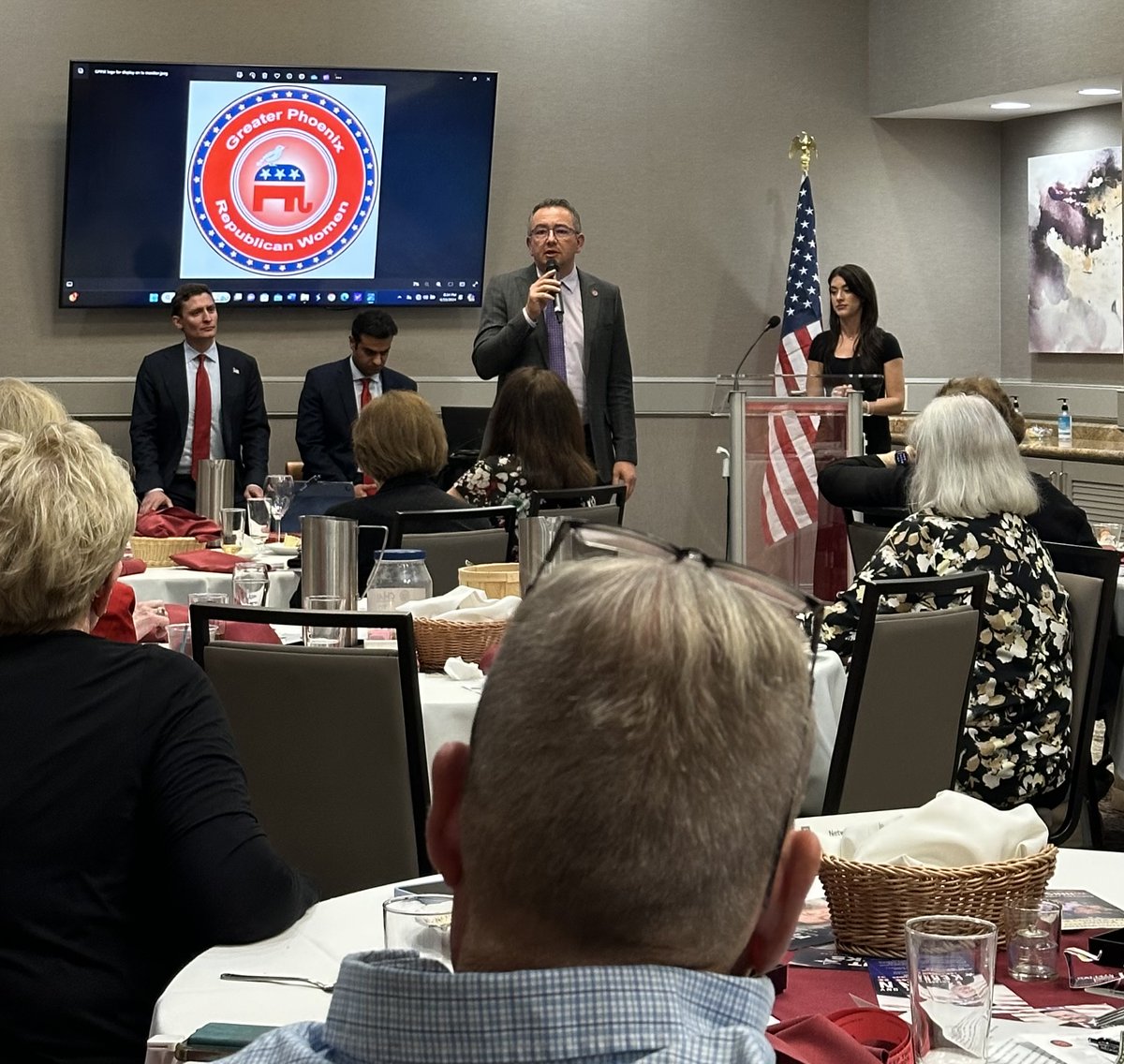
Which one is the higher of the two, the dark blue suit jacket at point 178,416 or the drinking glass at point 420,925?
the dark blue suit jacket at point 178,416

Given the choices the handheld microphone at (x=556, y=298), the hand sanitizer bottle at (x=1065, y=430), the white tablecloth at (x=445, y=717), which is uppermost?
the handheld microphone at (x=556, y=298)

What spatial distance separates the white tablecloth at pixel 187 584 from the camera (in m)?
4.70

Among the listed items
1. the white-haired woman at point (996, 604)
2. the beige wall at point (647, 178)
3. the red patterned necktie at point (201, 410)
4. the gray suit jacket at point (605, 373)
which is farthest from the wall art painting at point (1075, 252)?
the white-haired woman at point (996, 604)

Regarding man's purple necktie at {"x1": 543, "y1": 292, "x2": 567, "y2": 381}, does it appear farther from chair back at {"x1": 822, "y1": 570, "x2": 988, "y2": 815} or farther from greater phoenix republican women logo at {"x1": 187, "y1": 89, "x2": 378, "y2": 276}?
chair back at {"x1": 822, "y1": 570, "x2": 988, "y2": 815}

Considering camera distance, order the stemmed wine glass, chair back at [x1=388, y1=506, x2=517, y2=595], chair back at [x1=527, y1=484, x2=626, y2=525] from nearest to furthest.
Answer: chair back at [x1=388, y1=506, x2=517, y2=595]
chair back at [x1=527, y1=484, x2=626, y2=525]
the stemmed wine glass

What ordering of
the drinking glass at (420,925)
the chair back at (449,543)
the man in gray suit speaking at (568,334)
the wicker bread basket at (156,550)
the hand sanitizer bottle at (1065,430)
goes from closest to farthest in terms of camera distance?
the drinking glass at (420,925) < the chair back at (449,543) < the wicker bread basket at (156,550) < the man in gray suit speaking at (568,334) < the hand sanitizer bottle at (1065,430)

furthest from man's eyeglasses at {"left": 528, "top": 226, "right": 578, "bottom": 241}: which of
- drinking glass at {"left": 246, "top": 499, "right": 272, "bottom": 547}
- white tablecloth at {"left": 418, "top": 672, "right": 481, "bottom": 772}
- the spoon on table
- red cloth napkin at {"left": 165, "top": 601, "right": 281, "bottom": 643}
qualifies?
the spoon on table

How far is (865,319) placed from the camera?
8.73 m

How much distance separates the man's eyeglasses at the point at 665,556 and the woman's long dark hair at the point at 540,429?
4230mm

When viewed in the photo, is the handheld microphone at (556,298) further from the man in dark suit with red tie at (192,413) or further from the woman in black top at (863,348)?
the woman in black top at (863,348)

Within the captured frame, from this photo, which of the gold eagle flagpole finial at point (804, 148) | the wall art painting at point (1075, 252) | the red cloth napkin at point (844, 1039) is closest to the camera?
the red cloth napkin at point (844, 1039)

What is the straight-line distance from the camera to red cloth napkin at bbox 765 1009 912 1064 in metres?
1.41

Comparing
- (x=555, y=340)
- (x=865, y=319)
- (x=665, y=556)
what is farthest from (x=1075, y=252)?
(x=665, y=556)

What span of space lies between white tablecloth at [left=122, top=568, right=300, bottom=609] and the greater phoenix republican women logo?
3951 millimetres
